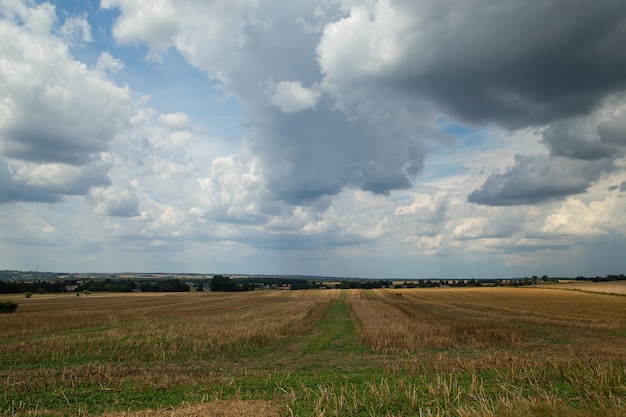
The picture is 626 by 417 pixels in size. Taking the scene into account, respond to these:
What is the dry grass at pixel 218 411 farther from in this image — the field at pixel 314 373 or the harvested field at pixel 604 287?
the harvested field at pixel 604 287

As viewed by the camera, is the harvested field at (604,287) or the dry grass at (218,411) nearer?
the dry grass at (218,411)

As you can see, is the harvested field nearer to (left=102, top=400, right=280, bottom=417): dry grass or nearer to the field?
the field

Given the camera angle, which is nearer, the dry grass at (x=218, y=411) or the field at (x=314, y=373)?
the dry grass at (x=218, y=411)

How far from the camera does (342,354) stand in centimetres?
2236

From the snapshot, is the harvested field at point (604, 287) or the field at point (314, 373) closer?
the field at point (314, 373)

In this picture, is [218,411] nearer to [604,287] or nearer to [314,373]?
[314,373]

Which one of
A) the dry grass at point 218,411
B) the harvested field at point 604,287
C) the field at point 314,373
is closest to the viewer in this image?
the dry grass at point 218,411

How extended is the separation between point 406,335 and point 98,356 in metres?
18.9

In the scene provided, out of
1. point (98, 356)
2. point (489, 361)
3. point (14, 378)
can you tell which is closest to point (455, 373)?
point (489, 361)

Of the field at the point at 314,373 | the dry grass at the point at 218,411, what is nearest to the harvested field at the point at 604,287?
the field at the point at 314,373

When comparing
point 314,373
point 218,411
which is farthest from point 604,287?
point 218,411

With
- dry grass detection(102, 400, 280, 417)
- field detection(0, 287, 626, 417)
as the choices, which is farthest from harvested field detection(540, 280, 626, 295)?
dry grass detection(102, 400, 280, 417)

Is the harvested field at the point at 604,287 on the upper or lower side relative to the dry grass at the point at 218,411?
lower

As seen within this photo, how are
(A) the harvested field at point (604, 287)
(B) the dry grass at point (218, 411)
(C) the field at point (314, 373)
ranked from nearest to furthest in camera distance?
(B) the dry grass at point (218, 411) → (C) the field at point (314, 373) → (A) the harvested field at point (604, 287)
